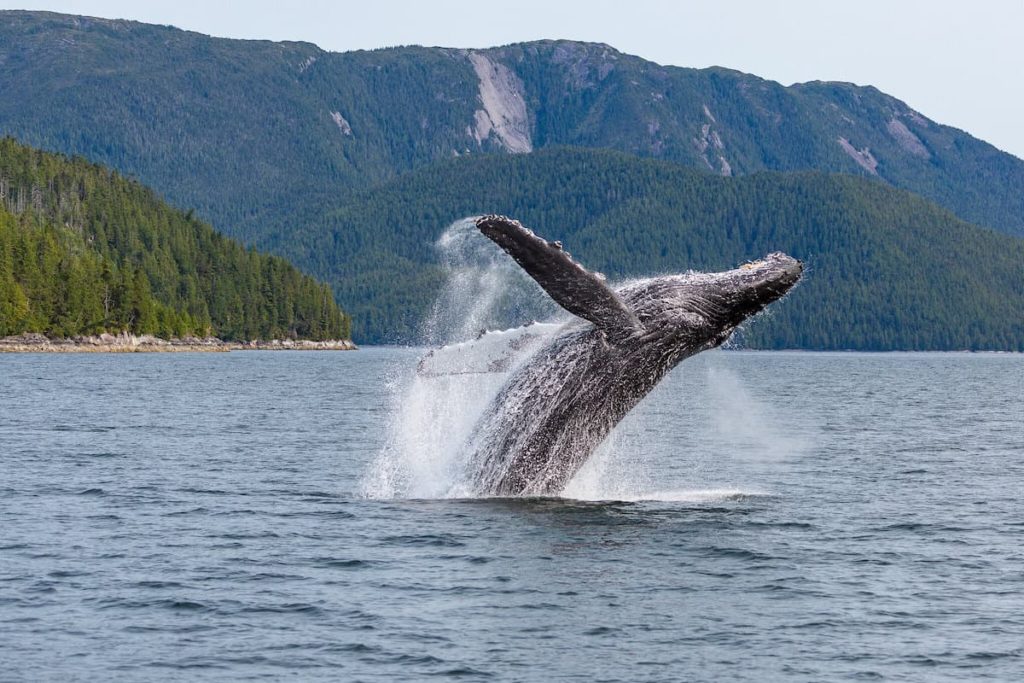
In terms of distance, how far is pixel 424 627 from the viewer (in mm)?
15328

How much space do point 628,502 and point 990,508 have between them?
25.3ft

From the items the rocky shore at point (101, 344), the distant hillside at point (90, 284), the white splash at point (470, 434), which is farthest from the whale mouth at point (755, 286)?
the rocky shore at point (101, 344)

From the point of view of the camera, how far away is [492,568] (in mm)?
17844

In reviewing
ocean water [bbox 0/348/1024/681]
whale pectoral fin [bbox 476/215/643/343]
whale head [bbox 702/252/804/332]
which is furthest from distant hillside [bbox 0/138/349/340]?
whale head [bbox 702/252/804/332]

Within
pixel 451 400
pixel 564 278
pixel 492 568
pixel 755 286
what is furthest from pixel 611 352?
pixel 451 400

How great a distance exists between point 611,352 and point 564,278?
2.57 m

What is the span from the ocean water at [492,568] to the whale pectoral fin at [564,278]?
10.1 ft

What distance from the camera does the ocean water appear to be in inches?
562

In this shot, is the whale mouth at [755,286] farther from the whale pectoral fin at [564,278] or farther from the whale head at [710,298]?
the whale pectoral fin at [564,278]

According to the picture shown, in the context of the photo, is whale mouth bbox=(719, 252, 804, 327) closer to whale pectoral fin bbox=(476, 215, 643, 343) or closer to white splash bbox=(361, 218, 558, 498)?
whale pectoral fin bbox=(476, 215, 643, 343)

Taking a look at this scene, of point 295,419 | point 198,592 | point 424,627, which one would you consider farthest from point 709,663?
point 295,419

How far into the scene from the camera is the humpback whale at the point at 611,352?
754 inches

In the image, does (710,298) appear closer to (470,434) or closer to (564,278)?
(564,278)

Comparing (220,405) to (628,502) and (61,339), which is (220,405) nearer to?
(628,502)
